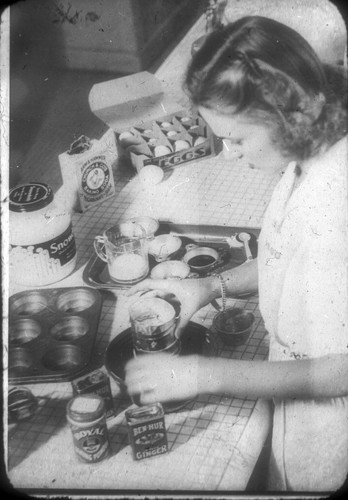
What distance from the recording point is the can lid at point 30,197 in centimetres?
114

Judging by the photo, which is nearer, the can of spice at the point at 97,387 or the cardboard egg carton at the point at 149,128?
the can of spice at the point at 97,387

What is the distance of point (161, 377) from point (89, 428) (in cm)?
15

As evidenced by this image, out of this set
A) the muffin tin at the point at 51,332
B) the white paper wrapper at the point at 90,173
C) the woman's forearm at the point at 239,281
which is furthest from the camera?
the white paper wrapper at the point at 90,173

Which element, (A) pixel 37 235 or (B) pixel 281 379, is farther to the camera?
(A) pixel 37 235

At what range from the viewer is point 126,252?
124 centimetres

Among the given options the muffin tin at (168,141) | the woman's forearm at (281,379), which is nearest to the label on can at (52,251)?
the muffin tin at (168,141)

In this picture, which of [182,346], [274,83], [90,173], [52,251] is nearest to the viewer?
[274,83]

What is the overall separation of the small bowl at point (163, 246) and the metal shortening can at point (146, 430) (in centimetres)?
35

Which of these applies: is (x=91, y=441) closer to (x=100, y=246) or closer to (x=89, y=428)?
(x=89, y=428)

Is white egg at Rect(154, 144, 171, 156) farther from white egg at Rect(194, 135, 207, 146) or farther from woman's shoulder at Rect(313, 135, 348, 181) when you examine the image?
woman's shoulder at Rect(313, 135, 348, 181)

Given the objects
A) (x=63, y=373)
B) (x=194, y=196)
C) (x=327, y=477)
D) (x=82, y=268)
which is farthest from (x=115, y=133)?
(x=327, y=477)

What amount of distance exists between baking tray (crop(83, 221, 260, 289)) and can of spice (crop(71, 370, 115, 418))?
9.2 inches

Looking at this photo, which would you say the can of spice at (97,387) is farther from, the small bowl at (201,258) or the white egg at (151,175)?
the white egg at (151,175)

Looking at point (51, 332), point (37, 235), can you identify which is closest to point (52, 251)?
point (37, 235)
